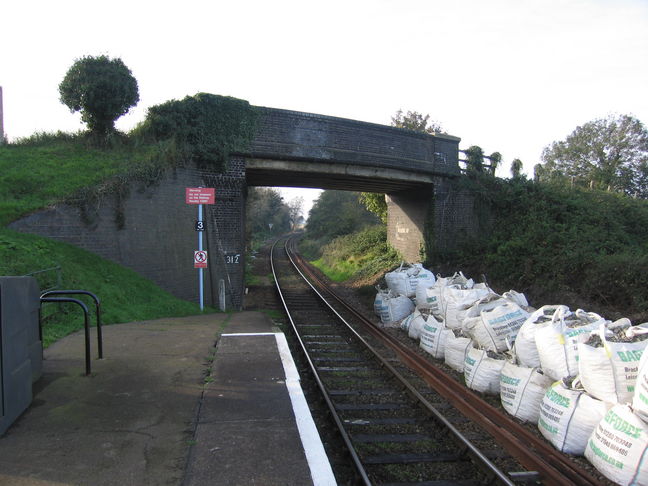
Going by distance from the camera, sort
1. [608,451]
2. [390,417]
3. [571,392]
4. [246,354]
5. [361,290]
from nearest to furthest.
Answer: [608,451]
[571,392]
[390,417]
[246,354]
[361,290]

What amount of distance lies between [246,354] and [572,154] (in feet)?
114

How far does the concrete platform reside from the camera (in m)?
3.28

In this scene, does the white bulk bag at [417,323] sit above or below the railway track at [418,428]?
above

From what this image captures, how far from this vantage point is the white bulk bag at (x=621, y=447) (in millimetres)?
3676

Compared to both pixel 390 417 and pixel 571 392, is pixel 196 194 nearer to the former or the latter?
pixel 390 417

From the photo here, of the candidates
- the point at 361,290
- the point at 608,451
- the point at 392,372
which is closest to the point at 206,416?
the point at 392,372

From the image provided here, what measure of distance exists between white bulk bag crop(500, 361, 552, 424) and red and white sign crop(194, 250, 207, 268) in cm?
782

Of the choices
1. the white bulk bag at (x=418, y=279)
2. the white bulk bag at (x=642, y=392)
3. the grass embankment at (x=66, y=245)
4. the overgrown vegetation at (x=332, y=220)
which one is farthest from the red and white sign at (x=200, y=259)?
the overgrown vegetation at (x=332, y=220)

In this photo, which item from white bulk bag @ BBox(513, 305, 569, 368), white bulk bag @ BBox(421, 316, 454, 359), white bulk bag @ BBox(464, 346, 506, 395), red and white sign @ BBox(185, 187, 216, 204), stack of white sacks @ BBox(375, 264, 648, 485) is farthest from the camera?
red and white sign @ BBox(185, 187, 216, 204)

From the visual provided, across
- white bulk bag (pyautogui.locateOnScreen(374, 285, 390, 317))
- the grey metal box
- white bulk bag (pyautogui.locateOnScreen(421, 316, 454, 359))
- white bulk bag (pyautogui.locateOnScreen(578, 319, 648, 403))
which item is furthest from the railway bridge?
white bulk bag (pyautogui.locateOnScreen(578, 319, 648, 403))

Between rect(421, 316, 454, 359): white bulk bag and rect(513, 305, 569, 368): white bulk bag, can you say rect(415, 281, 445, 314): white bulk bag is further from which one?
rect(513, 305, 569, 368): white bulk bag

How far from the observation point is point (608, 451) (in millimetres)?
3953

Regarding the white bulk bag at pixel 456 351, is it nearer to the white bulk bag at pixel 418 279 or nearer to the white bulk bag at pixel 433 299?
the white bulk bag at pixel 433 299

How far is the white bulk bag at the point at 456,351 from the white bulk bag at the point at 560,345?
5.54 feet
